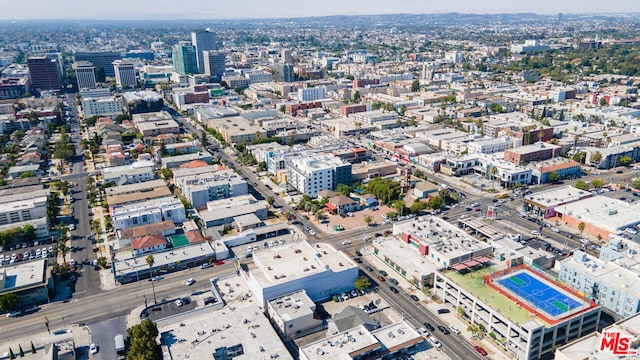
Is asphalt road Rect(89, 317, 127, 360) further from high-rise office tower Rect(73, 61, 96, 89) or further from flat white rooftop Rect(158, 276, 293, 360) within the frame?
high-rise office tower Rect(73, 61, 96, 89)

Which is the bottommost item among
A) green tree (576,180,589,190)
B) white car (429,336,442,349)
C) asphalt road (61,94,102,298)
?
white car (429,336,442,349)

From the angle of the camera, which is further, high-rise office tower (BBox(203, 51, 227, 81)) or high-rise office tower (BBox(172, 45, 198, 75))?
high-rise office tower (BBox(172, 45, 198, 75))

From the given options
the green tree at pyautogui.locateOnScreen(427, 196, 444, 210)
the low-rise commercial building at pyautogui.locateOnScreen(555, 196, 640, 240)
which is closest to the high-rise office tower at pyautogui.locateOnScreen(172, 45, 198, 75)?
the green tree at pyautogui.locateOnScreen(427, 196, 444, 210)

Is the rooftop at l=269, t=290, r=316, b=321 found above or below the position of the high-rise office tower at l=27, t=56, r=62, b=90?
below

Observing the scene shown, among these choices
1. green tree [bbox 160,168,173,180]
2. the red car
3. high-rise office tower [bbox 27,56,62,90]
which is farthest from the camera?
high-rise office tower [bbox 27,56,62,90]

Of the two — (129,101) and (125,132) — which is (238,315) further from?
(129,101)

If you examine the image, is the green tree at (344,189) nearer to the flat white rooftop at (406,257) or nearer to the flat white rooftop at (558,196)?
the flat white rooftop at (406,257)

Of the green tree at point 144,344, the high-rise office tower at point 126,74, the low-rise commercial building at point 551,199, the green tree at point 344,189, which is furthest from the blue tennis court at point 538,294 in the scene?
the high-rise office tower at point 126,74
